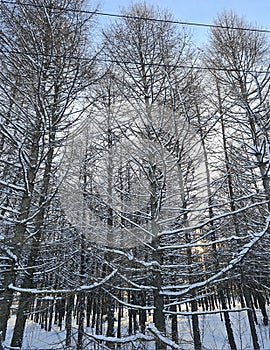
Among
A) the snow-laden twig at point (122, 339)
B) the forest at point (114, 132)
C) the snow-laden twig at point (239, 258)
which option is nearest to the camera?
the snow-laden twig at point (122, 339)

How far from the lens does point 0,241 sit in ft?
10.3

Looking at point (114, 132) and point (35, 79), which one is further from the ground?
point (35, 79)

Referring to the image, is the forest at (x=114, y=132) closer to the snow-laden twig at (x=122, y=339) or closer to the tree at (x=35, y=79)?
the tree at (x=35, y=79)

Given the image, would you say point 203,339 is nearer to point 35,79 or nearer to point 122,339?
point 122,339

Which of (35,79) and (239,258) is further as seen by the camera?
(35,79)

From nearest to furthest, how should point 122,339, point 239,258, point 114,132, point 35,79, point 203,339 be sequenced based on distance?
point 122,339 < point 239,258 < point 35,79 < point 114,132 < point 203,339

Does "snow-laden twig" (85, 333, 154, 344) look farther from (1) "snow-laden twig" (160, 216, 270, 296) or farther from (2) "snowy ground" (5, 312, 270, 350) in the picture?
(1) "snow-laden twig" (160, 216, 270, 296)

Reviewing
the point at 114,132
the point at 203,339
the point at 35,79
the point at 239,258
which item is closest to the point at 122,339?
the point at 239,258

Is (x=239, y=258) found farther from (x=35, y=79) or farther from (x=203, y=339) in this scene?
(x=203, y=339)

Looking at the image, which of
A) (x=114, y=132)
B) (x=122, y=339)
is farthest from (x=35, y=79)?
(x=122, y=339)

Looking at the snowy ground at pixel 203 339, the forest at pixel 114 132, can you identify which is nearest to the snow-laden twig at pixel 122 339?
the snowy ground at pixel 203 339

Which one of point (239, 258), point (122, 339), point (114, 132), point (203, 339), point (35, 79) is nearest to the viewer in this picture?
point (122, 339)

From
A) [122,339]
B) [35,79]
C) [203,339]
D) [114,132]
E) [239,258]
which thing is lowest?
[203,339]

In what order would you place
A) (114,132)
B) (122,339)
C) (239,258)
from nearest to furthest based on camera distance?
(122,339) < (239,258) < (114,132)
